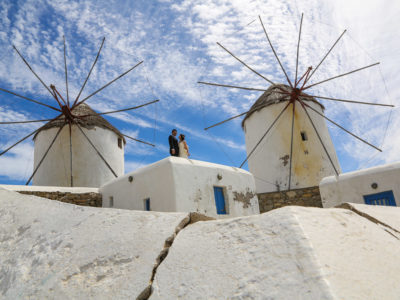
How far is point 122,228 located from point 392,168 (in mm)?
7944

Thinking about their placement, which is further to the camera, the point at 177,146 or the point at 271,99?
the point at 271,99

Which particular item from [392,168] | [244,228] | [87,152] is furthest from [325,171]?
[244,228]

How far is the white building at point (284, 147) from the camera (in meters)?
12.7

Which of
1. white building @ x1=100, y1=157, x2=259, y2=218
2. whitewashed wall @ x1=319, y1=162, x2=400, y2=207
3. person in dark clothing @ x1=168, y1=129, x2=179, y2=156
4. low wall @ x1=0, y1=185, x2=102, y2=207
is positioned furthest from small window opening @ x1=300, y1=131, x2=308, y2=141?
low wall @ x1=0, y1=185, x2=102, y2=207

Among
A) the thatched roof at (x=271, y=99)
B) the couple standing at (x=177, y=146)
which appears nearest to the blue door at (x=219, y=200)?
the couple standing at (x=177, y=146)

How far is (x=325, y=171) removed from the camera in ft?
41.9

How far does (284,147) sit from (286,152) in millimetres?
252

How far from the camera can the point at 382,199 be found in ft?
25.7

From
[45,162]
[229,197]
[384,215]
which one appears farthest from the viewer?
[45,162]

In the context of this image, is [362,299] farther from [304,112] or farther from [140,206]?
[304,112]

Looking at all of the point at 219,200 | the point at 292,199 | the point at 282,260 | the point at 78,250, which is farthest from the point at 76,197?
the point at 282,260

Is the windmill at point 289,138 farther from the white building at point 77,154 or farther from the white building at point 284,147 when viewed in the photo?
the white building at point 77,154

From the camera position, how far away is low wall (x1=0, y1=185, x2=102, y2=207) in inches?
311

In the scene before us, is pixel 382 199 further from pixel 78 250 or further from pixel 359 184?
pixel 78 250
